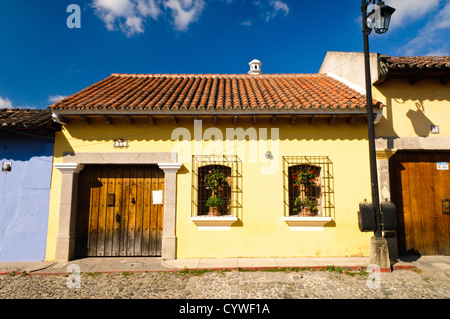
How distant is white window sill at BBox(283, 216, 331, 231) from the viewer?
600 centimetres

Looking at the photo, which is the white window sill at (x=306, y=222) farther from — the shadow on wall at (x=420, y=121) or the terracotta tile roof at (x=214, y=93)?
the shadow on wall at (x=420, y=121)

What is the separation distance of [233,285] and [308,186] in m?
3.19

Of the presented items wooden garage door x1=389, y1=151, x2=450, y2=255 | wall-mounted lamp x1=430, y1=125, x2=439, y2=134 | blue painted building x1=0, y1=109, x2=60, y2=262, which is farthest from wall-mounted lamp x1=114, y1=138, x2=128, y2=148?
wall-mounted lamp x1=430, y1=125, x2=439, y2=134

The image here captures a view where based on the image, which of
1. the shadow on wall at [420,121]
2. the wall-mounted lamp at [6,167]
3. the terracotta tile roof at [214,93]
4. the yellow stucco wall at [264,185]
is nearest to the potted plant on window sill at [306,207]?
the yellow stucco wall at [264,185]

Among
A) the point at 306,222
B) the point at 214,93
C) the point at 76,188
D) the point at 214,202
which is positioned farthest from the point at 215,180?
the point at 76,188

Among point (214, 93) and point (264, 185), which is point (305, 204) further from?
point (214, 93)

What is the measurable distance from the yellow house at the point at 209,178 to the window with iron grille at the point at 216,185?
3 centimetres

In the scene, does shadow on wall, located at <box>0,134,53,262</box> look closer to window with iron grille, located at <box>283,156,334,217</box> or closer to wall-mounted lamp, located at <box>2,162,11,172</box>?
wall-mounted lamp, located at <box>2,162,11,172</box>

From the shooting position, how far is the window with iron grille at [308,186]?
20.4ft

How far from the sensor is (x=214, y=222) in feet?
19.9

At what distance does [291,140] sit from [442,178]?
414 centimetres

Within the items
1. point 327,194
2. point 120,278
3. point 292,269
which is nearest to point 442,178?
point 327,194

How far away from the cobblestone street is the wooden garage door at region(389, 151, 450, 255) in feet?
4.12
